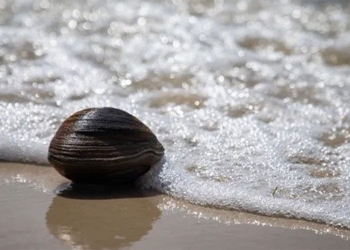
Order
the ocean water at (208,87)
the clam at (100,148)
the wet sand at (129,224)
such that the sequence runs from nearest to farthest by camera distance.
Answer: the wet sand at (129,224) < the clam at (100,148) < the ocean water at (208,87)

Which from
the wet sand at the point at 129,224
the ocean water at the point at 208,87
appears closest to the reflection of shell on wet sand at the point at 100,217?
the wet sand at the point at 129,224

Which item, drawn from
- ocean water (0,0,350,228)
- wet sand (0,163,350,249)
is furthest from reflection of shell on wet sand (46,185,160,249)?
ocean water (0,0,350,228)

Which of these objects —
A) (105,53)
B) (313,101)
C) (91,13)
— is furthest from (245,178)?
(91,13)

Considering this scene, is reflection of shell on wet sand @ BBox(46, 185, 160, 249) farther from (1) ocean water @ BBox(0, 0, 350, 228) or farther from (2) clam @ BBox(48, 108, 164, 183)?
(1) ocean water @ BBox(0, 0, 350, 228)

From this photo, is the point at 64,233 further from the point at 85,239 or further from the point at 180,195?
the point at 180,195

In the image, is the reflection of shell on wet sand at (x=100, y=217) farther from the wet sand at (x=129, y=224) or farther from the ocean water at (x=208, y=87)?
the ocean water at (x=208, y=87)

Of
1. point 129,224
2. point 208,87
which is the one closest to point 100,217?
point 129,224
